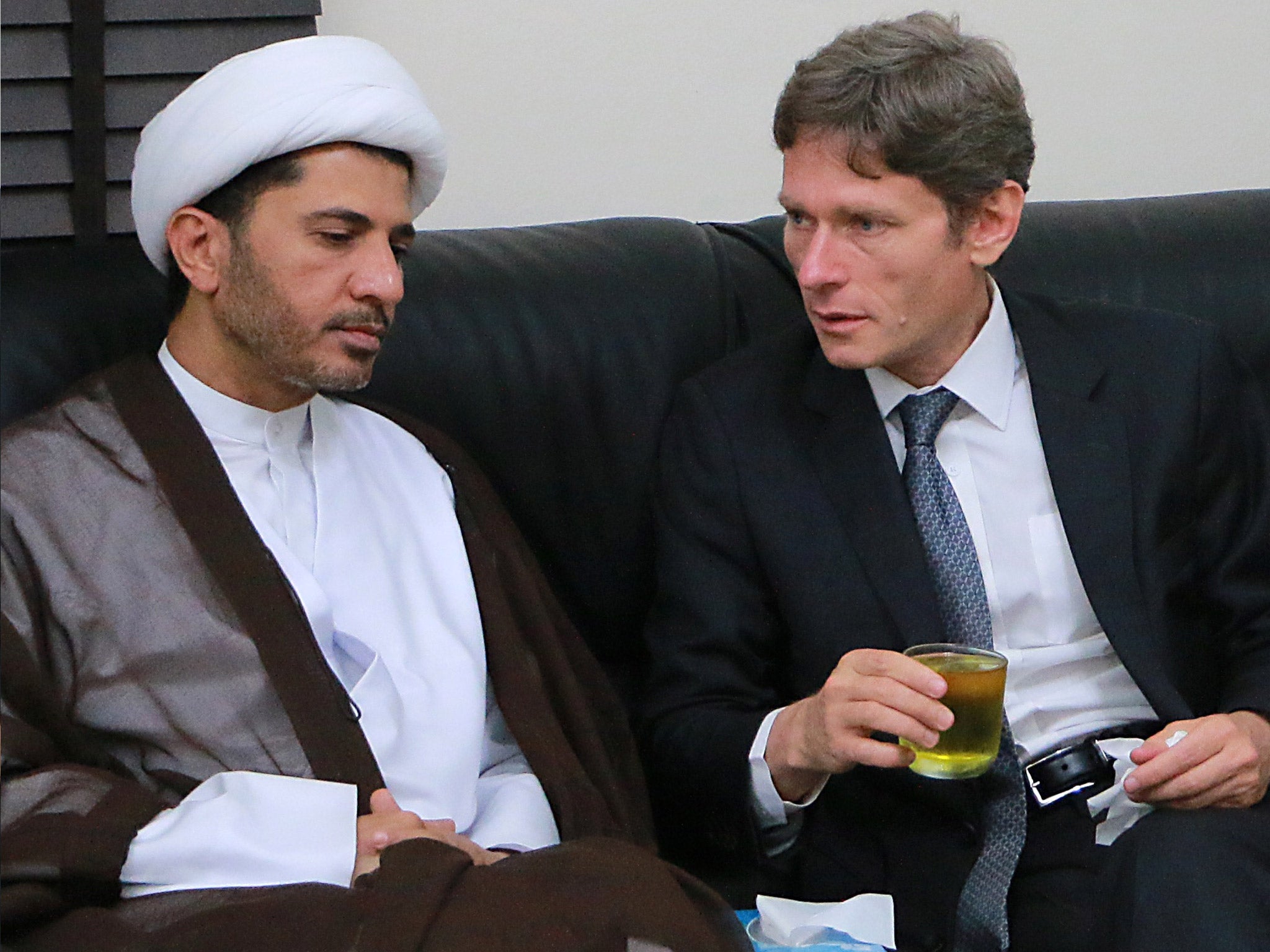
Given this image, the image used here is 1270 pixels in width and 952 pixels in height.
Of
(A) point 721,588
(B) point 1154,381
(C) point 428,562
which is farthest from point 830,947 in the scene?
(B) point 1154,381

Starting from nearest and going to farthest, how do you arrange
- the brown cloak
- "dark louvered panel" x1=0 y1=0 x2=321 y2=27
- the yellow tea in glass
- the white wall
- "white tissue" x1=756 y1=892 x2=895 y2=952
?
1. the brown cloak
2. the yellow tea in glass
3. "white tissue" x1=756 y1=892 x2=895 y2=952
4. "dark louvered panel" x1=0 y1=0 x2=321 y2=27
5. the white wall

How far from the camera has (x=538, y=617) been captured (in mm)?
1975

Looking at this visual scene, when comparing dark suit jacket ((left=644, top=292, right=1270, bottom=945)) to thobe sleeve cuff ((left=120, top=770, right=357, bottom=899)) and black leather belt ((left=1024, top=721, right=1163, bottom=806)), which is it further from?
thobe sleeve cuff ((left=120, top=770, right=357, bottom=899))

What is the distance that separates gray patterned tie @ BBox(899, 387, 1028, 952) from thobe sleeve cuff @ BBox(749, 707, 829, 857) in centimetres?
21

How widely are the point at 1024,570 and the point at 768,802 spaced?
0.43 metres

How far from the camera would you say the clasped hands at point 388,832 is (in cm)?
162

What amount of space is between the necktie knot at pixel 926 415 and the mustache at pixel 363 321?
654 mm

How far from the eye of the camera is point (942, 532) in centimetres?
198

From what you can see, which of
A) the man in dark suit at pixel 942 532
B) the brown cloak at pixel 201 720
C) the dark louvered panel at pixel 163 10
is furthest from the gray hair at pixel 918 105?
Result: the dark louvered panel at pixel 163 10

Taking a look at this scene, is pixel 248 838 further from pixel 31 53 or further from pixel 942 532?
pixel 31 53

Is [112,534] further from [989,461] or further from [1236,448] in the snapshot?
[1236,448]

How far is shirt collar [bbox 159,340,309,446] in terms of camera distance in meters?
1.89

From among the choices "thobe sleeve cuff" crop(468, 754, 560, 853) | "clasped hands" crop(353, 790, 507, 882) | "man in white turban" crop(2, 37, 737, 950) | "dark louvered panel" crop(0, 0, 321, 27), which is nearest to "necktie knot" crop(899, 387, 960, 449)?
"man in white turban" crop(2, 37, 737, 950)

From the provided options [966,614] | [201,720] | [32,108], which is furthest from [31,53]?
[966,614]
